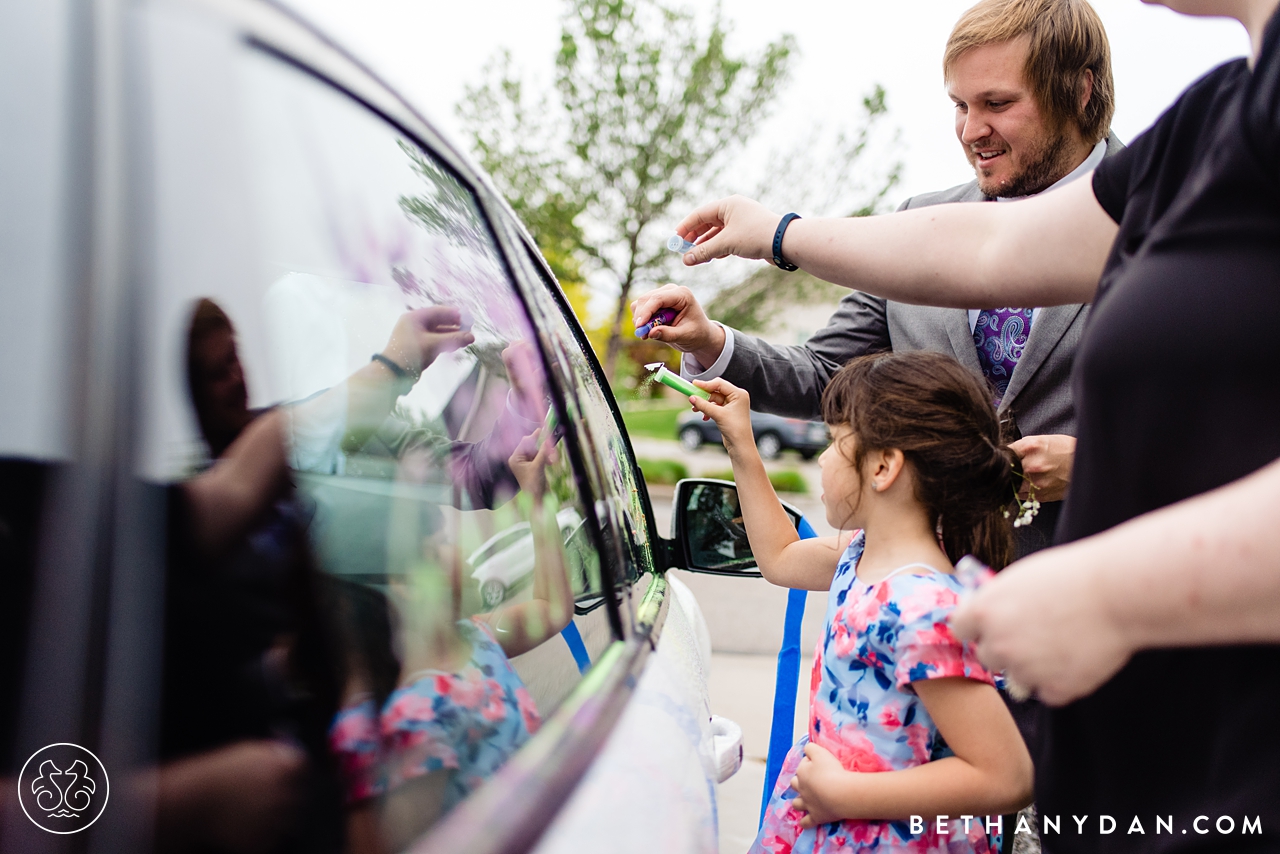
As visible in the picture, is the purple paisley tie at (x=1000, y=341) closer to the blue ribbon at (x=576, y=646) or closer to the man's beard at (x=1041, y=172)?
the man's beard at (x=1041, y=172)

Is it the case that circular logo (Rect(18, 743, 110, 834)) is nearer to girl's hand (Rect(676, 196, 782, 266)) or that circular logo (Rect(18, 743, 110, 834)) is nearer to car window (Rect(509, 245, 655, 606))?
car window (Rect(509, 245, 655, 606))

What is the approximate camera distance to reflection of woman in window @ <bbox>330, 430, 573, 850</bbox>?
0.68 metres

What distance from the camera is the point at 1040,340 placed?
6.50 feet

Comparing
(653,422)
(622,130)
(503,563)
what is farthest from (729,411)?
(653,422)

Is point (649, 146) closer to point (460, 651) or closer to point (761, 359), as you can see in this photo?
point (761, 359)

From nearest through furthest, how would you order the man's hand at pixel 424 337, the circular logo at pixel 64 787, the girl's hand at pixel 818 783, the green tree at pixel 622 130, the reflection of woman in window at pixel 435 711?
the circular logo at pixel 64 787 < the reflection of woman in window at pixel 435 711 < the man's hand at pixel 424 337 < the girl's hand at pixel 818 783 < the green tree at pixel 622 130

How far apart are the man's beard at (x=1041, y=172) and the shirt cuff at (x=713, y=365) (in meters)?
0.73

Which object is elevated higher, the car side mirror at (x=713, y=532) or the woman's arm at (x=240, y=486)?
the woman's arm at (x=240, y=486)

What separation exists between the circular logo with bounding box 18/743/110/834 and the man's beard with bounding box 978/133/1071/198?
6.93 feet

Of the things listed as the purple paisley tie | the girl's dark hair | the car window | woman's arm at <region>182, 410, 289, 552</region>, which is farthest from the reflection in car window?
the purple paisley tie

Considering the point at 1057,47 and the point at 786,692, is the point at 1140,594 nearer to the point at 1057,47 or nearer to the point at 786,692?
the point at 786,692

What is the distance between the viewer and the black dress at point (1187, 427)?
33.8 inches

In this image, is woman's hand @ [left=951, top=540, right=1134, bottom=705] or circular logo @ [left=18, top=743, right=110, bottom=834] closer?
circular logo @ [left=18, top=743, right=110, bottom=834]

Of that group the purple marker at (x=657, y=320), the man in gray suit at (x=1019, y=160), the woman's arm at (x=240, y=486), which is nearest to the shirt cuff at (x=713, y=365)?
the man in gray suit at (x=1019, y=160)
